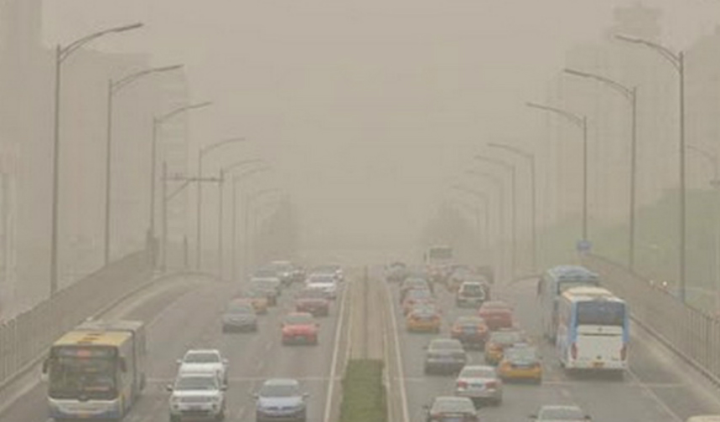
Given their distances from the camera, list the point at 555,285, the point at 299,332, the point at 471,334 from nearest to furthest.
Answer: the point at 555,285, the point at 471,334, the point at 299,332

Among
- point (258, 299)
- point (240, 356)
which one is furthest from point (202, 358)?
point (258, 299)

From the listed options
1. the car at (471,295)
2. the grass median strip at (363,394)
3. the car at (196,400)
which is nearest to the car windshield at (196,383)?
the car at (196,400)

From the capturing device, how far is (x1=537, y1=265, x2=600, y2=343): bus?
77.1m

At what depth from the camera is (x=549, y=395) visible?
62562mm

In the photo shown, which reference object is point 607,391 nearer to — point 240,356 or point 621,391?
point 621,391

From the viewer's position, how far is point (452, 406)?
49.9 meters

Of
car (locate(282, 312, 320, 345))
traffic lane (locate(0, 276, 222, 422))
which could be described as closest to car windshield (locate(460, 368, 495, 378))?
traffic lane (locate(0, 276, 222, 422))

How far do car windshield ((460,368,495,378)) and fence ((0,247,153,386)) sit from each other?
47.7 ft

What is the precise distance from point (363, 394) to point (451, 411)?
90.9 inches

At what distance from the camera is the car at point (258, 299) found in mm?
95188

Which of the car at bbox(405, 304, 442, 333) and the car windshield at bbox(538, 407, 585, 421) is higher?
the car at bbox(405, 304, 442, 333)

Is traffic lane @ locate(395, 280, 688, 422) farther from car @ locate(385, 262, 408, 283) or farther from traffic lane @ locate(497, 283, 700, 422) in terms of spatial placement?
car @ locate(385, 262, 408, 283)

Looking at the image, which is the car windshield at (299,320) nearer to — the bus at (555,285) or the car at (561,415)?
the bus at (555,285)

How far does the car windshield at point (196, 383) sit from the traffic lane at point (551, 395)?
19.5 ft
